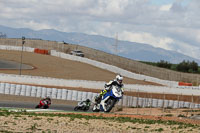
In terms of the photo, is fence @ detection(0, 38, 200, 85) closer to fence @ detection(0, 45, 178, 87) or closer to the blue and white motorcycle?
fence @ detection(0, 45, 178, 87)

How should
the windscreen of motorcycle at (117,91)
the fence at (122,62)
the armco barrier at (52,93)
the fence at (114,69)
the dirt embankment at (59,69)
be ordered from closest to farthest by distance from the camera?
the windscreen of motorcycle at (117,91) < the armco barrier at (52,93) < the dirt embankment at (59,69) < the fence at (114,69) < the fence at (122,62)

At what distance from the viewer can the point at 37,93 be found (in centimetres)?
4003

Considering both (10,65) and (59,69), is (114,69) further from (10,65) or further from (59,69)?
(10,65)

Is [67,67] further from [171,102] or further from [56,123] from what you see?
[56,123]

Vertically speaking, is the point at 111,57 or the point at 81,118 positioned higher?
the point at 111,57

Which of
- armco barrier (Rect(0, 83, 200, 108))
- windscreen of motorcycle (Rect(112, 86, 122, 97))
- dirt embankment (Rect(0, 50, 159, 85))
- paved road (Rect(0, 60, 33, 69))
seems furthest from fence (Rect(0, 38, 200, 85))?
windscreen of motorcycle (Rect(112, 86, 122, 97))

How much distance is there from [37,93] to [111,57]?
5468 centimetres

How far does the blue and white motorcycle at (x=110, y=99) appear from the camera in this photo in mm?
25891

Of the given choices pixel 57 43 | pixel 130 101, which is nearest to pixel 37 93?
pixel 130 101

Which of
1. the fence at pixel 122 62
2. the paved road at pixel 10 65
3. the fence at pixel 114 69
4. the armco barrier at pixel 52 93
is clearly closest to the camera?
the armco barrier at pixel 52 93

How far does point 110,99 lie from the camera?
2630 cm

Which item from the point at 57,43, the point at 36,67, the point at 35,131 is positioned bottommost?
the point at 35,131

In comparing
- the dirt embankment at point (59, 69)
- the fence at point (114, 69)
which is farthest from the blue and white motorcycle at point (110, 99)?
the fence at point (114, 69)

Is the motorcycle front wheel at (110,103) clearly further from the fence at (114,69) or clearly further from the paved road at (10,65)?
the fence at (114,69)
